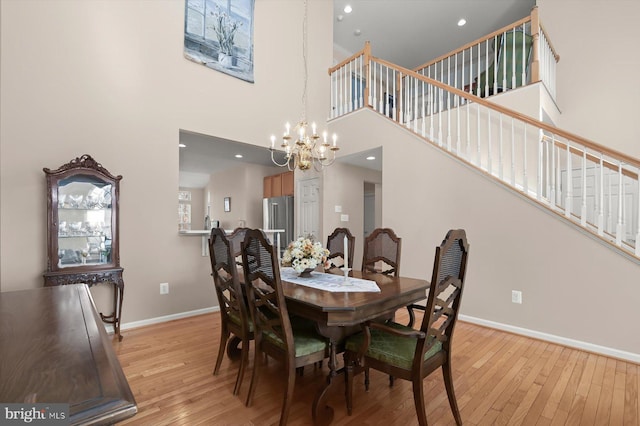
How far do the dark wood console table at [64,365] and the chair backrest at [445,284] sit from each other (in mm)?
1288

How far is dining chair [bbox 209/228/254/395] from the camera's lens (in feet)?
6.45

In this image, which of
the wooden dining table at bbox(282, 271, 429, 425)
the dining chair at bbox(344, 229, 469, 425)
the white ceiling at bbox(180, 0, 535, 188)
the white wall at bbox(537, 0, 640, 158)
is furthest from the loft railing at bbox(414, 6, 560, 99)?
the wooden dining table at bbox(282, 271, 429, 425)

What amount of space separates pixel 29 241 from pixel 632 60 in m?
7.55

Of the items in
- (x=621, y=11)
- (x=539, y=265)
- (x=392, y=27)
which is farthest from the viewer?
(x=392, y=27)

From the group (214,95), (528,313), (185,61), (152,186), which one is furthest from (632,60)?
(152,186)

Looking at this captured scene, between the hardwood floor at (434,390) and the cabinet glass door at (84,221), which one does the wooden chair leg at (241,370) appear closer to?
the hardwood floor at (434,390)

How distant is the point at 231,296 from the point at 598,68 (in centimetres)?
590

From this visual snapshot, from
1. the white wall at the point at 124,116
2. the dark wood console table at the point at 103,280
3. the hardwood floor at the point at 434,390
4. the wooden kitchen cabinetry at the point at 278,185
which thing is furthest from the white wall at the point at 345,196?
the dark wood console table at the point at 103,280

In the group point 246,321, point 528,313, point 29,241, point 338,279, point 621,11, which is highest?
point 621,11

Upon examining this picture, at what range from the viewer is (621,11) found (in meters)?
4.15

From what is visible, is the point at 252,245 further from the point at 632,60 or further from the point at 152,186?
the point at 632,60

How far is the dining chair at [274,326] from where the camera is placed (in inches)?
62.4

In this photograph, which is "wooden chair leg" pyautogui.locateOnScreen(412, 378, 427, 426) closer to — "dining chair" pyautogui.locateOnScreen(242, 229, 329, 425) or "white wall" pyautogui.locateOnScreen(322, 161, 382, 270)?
"dining chair" pyautogui.locateOnScreen(242, 229, 329, 425)

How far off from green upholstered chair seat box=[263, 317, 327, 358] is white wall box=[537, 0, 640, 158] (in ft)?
16.7
